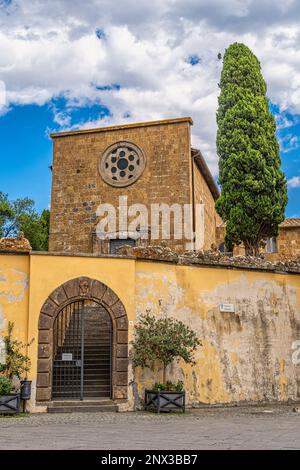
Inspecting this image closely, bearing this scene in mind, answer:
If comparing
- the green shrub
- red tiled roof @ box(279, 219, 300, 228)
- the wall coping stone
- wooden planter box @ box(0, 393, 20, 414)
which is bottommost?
wooden planter box @ box(0, 393, 20, 414)

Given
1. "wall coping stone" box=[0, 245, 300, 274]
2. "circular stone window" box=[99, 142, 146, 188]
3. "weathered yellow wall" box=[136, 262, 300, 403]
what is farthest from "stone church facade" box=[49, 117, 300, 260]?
"weathered yellow wall" box=[136, 262, 300, 403]

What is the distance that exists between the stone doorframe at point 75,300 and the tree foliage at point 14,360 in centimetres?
38

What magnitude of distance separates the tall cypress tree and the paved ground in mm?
8748

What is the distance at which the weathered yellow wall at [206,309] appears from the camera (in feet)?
Answer: 40.8

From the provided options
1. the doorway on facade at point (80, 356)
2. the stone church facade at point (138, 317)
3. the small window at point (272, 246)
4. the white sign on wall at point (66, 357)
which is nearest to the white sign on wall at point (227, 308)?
the stone church facade at point (138, 317)

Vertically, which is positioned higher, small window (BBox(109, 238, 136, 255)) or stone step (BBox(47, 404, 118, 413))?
small window (BBox(109, 238, 136, 255))

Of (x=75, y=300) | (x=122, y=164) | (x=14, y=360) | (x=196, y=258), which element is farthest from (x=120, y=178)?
(x=14, y=360)

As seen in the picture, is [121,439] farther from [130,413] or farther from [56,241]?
[56,241]

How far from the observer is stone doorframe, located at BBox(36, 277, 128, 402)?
12039 mm

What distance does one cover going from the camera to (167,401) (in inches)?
472

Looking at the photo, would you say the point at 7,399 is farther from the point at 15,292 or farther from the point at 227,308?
the point at 227,308

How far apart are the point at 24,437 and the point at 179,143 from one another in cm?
1689

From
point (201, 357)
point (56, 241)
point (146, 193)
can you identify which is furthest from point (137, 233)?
point (201, 357)

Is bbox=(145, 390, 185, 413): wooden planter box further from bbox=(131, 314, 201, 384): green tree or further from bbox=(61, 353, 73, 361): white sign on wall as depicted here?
bbox=(61, 353, 73, 361): white sign on wall
